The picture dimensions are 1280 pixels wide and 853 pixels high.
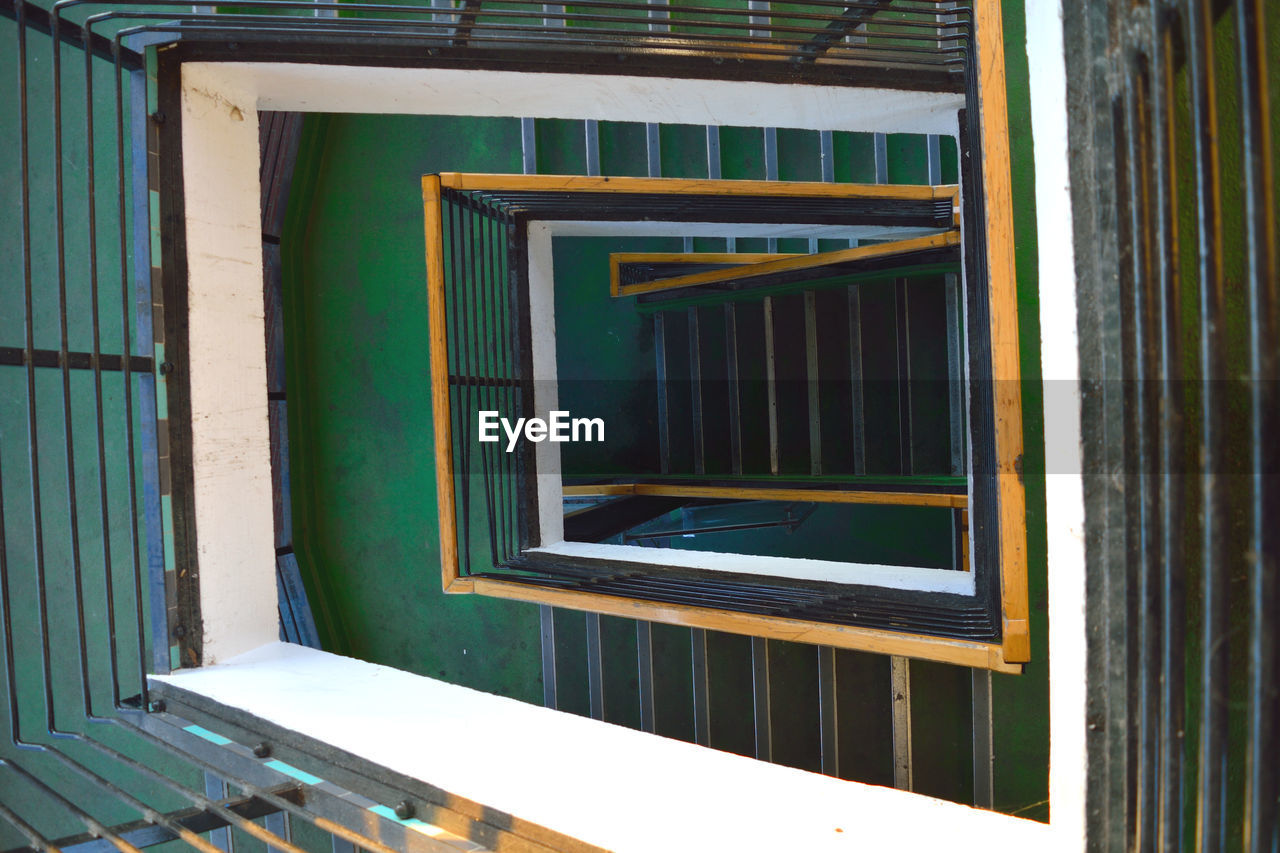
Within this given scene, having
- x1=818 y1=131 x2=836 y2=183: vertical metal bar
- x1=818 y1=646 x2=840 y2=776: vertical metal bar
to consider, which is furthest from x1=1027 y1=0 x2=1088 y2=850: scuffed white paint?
x1=818 y1=131 x2=836 y2=183: vertical metal bar

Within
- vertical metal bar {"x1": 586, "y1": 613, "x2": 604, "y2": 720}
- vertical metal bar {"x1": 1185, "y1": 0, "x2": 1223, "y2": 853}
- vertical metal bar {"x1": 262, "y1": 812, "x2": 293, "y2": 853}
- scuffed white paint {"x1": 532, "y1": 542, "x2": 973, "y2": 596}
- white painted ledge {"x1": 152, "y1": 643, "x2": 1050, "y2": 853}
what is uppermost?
vertical metal bar {"x1": 1185, "y1": 0, "x2": 1223, "y2": 853}

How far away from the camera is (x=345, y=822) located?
117 cm

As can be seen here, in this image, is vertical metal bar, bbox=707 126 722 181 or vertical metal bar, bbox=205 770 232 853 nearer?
vertical metal bar, bbox=205 770 232 853

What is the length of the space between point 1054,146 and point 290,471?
376 cm

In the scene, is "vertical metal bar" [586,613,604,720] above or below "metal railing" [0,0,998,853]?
below

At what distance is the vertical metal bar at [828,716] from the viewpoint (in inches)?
111

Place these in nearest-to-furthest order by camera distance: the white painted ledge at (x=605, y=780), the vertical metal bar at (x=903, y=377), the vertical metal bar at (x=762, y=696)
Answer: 1. the white painted ledge at (x=605, y=780)
2. the vertical metal bar at (x=762, y=696)
3. the vertical metal bar at (x=903, y=377)

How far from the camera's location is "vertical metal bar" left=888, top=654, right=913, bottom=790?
264 cm

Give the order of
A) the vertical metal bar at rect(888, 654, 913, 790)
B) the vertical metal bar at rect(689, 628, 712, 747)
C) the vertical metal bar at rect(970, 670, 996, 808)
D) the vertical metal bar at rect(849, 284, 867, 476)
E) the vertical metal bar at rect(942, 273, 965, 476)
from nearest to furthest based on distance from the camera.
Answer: the vertical metal bar at rect(970, 670, 996, 808) → the vertical metal bar at rect(888, 654, 913, 790) → the vertical metal bar at rect(689, 628, 712, 747) → the vertical metal bar at rect(942, 273, 965, 476) → the vertical metal bar at rect(849, 284, 867, 476)

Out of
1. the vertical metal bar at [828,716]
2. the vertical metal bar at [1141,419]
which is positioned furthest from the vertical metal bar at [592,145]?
the vertical metal bar at [1141,419]

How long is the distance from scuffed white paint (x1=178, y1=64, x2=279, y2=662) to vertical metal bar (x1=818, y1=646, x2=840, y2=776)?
1878 millimetres

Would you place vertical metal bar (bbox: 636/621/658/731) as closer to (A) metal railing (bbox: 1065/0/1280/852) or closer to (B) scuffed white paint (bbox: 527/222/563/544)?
(B) scuffed white paint (bbox: 527/222/563/544)

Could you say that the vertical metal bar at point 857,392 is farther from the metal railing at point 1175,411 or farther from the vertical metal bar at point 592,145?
the metal railing at point 1175,411

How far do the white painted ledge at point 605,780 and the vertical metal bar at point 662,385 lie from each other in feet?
14.2
